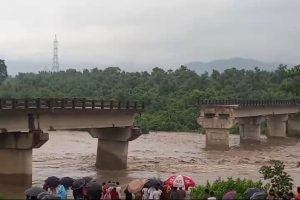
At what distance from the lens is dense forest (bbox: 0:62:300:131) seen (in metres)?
91.7

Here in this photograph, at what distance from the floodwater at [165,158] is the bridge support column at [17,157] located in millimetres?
1742

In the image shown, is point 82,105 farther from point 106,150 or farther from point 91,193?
point 91,193

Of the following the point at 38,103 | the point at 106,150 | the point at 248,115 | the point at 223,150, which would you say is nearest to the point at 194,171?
the point at 106,150

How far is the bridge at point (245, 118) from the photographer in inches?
2411

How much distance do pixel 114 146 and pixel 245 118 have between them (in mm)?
33621

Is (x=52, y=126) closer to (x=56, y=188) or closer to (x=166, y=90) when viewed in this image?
(x=56, y=188)

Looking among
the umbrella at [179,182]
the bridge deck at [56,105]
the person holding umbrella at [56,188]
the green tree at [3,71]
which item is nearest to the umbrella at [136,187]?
the umbrella at [179,182]

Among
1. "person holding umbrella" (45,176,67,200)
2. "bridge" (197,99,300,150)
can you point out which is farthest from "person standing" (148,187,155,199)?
"bridge" (197,99,300,150)

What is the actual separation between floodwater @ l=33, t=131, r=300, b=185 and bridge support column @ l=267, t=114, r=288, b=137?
4.75 metres

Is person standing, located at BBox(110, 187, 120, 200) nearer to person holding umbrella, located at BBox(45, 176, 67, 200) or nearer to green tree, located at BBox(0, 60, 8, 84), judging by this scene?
person holding umbrella, located at BBox(45, 176, 67, 200)

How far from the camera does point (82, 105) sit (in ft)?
127

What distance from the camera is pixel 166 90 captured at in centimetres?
11175

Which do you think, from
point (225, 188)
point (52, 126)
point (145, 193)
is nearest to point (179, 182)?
point (145, 193)

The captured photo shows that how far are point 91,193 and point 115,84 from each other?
326 feet
